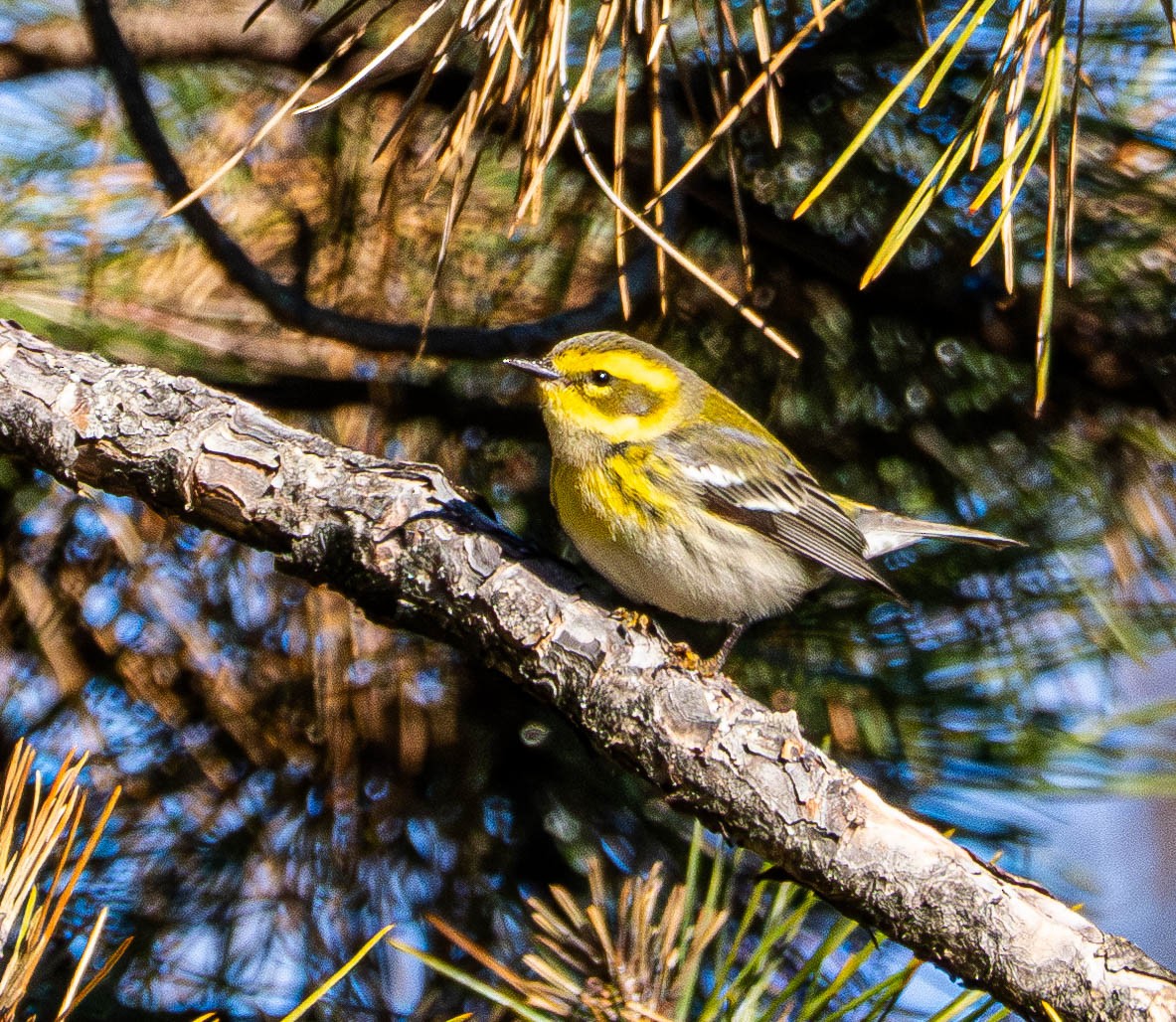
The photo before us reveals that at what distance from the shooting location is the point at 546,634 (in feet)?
5.97

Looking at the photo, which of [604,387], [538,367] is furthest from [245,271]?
[604,387]

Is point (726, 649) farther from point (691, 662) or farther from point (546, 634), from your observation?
point (546, 634)

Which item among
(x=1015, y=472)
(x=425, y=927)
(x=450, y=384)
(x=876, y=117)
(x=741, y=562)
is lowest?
(x=425, y=927)

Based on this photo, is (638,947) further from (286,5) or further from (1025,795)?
(286,5)

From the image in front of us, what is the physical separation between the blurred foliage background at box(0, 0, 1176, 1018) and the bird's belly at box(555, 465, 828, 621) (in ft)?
0.51

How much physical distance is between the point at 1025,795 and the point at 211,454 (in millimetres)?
1505

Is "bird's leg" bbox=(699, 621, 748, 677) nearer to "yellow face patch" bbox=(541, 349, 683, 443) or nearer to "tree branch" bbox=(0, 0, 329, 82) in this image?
"yellow face patch" bbox=(541, 349, 683, 443)

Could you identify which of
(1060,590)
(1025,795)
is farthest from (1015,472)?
(1025,795)

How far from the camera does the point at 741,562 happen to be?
8.56ft

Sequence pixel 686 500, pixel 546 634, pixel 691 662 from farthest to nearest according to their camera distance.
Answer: pixel 686 500, pixel 691 662, pixel 546 634

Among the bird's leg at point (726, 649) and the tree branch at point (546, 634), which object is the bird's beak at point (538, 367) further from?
the bird's leg at point (726, 649)

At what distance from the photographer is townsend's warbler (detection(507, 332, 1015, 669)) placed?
243cm

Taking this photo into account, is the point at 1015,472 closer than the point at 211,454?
No

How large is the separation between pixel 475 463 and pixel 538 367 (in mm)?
263
